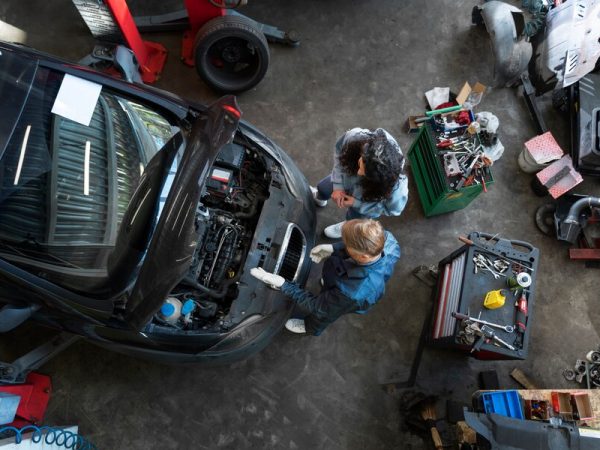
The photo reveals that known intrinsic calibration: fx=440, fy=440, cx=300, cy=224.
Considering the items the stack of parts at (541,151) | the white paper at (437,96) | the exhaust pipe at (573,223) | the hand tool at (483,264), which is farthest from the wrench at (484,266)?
the white paper at (437,96)

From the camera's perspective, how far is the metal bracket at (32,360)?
2.59 m

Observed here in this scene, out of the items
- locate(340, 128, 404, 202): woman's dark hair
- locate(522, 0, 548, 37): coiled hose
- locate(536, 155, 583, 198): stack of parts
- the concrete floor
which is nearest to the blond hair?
locate(340, 128, 404, 202): woman's dark hair

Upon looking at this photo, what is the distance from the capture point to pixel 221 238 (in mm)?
2400

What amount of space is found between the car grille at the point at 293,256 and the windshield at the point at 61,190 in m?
0.79

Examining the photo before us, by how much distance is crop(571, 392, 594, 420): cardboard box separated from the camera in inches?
94.4

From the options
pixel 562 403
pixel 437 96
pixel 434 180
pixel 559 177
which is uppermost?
pixel 437 96

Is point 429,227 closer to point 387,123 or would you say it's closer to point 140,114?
point 387,123

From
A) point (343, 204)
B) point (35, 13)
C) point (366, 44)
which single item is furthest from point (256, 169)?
point (35, 13)

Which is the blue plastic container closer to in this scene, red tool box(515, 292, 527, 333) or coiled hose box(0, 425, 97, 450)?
red tool box(515, 292, 527, 333)

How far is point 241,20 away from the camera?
10.4ft

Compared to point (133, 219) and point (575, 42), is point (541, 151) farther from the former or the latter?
point (133, 219)

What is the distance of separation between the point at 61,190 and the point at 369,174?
1.52 meters

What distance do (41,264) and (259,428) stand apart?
1661mm

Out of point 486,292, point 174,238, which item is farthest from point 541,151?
point 174,238
